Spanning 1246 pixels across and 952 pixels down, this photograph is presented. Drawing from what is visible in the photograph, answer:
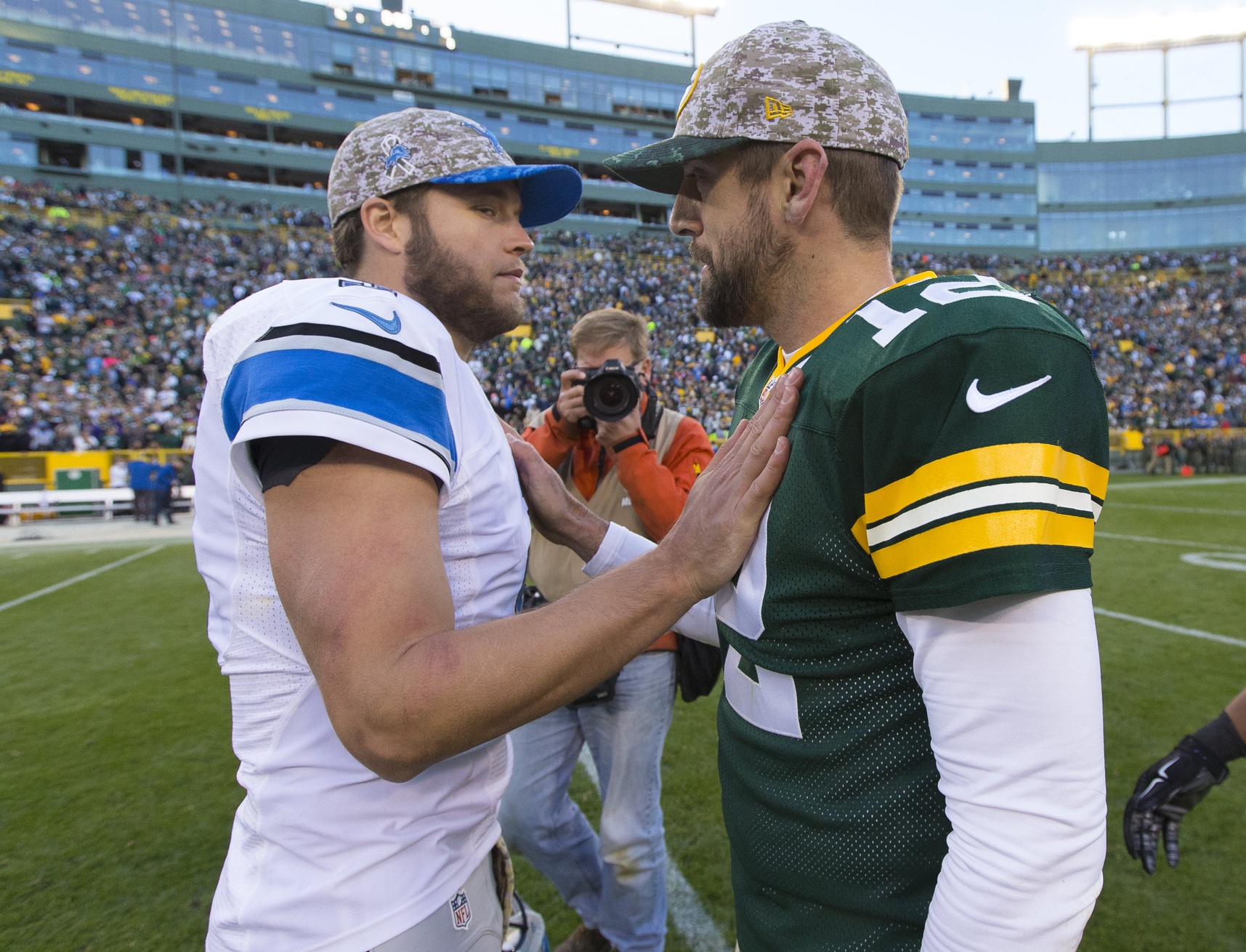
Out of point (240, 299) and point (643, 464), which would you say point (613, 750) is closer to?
point (643, 464)

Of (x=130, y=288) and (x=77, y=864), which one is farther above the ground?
(x=130, y=288)

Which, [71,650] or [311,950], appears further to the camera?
[71,650]

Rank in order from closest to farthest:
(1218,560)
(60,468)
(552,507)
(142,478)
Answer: (552,507) < (1218,560) < (142,478) < (60,468)

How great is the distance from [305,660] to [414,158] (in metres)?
1.03

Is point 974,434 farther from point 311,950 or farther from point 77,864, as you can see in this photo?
point 77,864

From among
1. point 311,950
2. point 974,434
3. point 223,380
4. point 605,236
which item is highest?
point 605,236

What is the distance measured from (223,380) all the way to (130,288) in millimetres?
31344

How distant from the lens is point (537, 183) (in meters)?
1.80

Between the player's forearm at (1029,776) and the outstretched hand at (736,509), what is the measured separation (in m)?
0.33

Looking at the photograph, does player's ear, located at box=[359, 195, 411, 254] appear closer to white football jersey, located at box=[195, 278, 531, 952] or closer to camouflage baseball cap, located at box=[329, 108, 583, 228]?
camouflage baseball cap, located at box=[329, 108, 583, 228]

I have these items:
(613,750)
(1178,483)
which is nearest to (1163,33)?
(1178,483)

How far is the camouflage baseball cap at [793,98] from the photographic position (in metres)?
1.26

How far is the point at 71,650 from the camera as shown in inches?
259

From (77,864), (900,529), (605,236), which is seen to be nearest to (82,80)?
(605,236)
